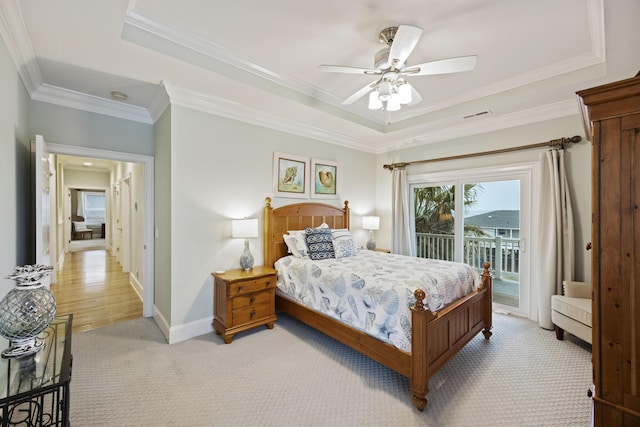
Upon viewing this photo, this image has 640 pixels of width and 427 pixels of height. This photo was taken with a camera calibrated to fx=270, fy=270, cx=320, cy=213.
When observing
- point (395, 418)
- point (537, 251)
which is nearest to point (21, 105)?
point (395, 418)

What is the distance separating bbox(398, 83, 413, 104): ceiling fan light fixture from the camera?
232 centimetres

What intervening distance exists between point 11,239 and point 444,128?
16.1ft

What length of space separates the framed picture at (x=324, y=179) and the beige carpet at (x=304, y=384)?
2.13 meters

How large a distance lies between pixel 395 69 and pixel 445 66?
0.38 meters

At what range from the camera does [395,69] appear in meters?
2.24

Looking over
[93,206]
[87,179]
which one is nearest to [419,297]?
[87,179]

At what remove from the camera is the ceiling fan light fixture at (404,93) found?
2.32 metres

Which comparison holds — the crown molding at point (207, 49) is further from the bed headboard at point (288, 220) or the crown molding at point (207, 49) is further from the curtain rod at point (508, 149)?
the curtain rod at point (508, 149)

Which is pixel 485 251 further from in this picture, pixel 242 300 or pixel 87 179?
pixel 87 179

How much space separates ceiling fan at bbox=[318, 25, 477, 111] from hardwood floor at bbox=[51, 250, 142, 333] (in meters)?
3.95

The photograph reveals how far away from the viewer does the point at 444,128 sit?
405 centimetres

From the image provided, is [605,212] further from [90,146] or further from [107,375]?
[90,146]

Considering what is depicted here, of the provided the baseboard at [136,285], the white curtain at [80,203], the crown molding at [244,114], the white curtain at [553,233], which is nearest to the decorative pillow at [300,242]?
the crown molding at [244,114]

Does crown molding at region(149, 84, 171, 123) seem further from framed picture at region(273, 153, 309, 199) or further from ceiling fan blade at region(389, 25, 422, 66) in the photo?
ceiling fan blade at region(389, 25, 422, 66)
